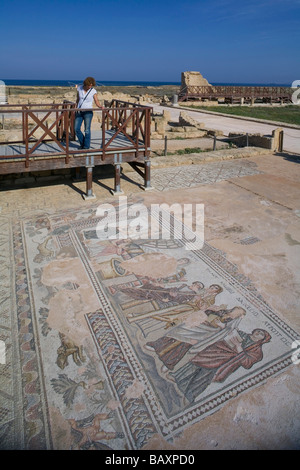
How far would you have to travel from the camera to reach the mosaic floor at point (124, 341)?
2.28 meters

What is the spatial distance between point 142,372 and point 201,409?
20.2 inches

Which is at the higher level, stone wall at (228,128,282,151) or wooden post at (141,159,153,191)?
stone wall at (228,128,282,151)

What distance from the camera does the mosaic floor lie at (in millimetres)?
2279

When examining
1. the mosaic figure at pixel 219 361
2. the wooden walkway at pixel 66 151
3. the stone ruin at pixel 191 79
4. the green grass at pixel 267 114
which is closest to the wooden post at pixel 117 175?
the wooden walkway at pixel 66 151

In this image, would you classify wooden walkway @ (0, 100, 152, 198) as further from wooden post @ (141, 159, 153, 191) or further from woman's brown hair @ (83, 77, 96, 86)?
woman's brown hair @ (83, 77, 96, 86)

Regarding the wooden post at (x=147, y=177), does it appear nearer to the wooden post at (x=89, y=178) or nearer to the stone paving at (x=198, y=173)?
the stone paving at (x=198, y=173)

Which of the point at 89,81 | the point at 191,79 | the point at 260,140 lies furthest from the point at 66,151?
the point at 191,79

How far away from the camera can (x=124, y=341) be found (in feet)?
9.67

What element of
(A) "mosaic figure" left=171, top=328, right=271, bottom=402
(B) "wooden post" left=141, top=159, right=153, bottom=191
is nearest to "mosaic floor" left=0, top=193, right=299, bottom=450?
(A) "mosaic figure" left=171, top=328, right=271, bottom=402

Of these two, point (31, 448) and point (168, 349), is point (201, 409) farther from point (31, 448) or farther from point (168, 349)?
point (31, 448)

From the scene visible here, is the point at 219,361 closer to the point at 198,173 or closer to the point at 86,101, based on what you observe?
the point at 86,101

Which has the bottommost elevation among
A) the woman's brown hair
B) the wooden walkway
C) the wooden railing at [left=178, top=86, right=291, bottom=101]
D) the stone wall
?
the wooden walkway
